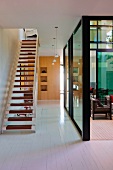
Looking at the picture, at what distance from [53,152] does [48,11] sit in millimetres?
2986

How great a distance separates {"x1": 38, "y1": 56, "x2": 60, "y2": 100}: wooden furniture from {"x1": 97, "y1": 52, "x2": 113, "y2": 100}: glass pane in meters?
6.09

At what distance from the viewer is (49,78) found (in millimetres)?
15297

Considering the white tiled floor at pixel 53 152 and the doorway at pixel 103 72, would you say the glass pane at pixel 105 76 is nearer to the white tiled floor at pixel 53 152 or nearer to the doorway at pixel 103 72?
the doorway at pixel 103 72

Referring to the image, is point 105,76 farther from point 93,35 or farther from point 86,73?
point 86,73

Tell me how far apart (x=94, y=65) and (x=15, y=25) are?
14.0 ft

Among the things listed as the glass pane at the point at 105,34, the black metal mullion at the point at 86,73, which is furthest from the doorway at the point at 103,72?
the black metal mullion at the point at 86,73

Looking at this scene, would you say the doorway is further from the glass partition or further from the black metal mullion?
the black metal mullion

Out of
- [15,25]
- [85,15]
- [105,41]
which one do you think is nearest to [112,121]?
[105,41]

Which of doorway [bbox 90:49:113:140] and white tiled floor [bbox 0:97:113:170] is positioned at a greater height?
doorway [bbox 90:49:113:140]

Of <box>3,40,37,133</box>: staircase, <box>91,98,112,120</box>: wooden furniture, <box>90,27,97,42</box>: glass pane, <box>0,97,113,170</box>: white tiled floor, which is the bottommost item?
<box>0,97,113,170</box>: white tiled floor

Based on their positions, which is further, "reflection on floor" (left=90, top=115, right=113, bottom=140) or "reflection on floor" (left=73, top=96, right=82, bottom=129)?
"reflection on floor" (left=73, top=96, right=82, bottom=129)

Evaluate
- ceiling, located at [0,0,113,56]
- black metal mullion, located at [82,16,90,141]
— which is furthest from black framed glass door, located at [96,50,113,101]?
black metal mullion, located at [82,16,90,141]

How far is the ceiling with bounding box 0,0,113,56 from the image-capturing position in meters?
4.42

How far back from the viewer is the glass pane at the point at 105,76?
9352mm
